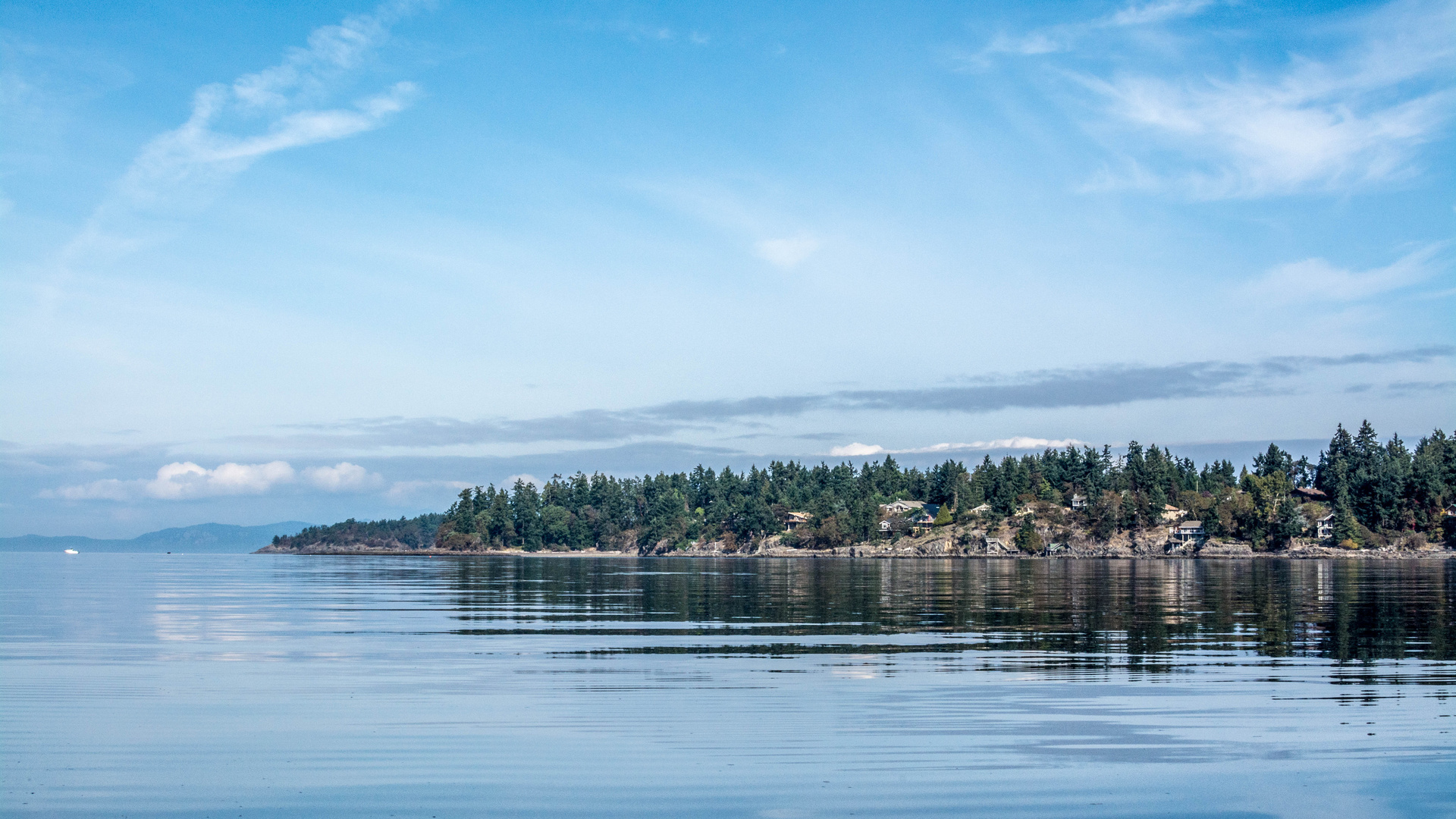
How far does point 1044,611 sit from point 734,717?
35003 millimetres

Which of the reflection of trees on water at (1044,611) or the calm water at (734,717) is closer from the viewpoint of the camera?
the calm water at (734,717)

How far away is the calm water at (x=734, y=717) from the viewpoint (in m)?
14.7

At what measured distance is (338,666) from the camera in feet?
94.8

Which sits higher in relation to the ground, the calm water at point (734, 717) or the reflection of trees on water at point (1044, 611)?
the calm water at point (734, 717)

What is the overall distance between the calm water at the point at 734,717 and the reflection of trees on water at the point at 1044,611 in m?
0.44

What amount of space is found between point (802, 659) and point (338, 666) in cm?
1410

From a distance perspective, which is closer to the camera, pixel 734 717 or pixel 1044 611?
pixel 734 717

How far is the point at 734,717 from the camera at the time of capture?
20.2 m

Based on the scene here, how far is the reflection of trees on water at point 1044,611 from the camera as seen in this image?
35.2 meters

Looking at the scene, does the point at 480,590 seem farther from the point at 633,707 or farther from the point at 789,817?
the point at 789,817

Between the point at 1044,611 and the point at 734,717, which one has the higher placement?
the point at 734,717

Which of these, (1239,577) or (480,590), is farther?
(1239,577)

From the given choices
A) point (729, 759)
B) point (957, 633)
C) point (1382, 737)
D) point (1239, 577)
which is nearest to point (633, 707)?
point (729, 759)

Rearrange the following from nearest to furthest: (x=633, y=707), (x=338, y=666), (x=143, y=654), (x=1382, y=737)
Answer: (x=1382, y=737), (x=633, y=707), (x=338, y=666), (x=143, y=654)
